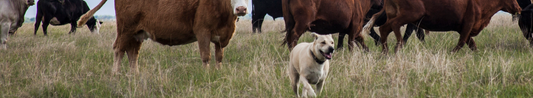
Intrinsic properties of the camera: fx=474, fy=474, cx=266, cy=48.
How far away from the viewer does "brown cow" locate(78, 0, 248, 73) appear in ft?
16.1

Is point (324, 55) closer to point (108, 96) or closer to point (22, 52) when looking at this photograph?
point (108, 96)

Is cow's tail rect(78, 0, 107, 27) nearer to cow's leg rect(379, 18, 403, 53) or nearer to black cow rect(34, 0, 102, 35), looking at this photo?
cow's leg rect(379, 18, 403, 53)

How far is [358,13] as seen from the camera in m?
6.38

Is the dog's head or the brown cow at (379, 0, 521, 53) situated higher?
the dog's head

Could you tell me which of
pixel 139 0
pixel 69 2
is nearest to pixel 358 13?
pixel 139 0

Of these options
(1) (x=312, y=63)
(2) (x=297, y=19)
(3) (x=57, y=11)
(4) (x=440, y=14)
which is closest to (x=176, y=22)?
(2) (x=297, y=19)

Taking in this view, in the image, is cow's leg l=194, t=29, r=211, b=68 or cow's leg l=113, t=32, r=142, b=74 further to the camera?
cow's leg l=113, t=32, r=142, b=74

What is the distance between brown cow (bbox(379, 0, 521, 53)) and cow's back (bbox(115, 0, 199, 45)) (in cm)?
259

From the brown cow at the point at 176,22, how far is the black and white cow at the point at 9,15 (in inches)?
142

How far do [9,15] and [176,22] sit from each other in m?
4.60

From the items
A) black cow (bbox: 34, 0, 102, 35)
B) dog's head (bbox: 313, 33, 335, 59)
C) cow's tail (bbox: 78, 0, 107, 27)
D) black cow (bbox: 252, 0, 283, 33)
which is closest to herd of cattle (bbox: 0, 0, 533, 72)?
cow's tail (bbox: 78, 0, 107, 27)

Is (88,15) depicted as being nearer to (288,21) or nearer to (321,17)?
(288,21)

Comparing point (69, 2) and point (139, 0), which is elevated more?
point (139, 0)

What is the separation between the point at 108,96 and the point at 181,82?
2.43 feet
